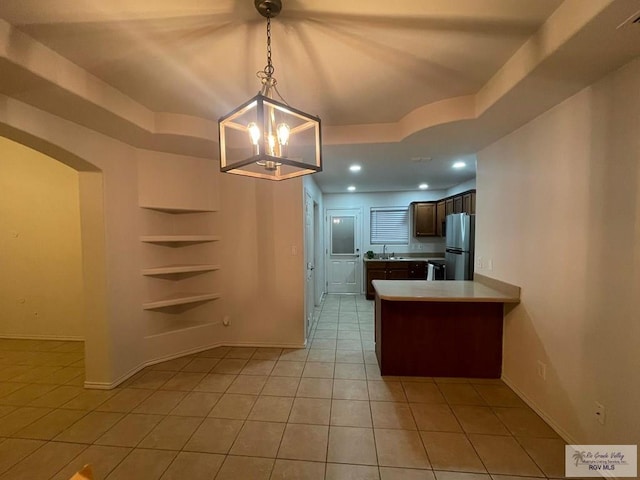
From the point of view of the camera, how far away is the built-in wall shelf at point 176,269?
3.08 m

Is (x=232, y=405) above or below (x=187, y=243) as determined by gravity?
below

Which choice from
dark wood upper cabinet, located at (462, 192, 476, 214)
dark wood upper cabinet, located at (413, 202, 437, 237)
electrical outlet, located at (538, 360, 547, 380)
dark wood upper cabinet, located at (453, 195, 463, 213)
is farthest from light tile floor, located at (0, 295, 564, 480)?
dark wood upper cabinet, located at (413, 202, 437, 237)

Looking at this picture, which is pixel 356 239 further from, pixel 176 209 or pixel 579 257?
pixel 579 257

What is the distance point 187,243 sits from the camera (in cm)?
353

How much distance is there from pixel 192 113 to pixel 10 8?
4.15 feet

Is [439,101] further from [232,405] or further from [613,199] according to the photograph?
[232,405]

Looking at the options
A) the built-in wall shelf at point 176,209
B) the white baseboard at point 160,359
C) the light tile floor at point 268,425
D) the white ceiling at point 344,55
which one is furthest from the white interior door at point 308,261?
the white ceiling at point 344,55

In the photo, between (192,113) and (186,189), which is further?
(186,189)

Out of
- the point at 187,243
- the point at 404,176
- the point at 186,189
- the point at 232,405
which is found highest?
the point at 404,176

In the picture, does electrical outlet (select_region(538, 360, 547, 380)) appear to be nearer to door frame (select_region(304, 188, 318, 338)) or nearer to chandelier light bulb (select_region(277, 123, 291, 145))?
door frame (select_region(304, 188, 318, 338))

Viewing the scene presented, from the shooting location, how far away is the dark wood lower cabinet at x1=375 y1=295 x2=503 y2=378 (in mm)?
2770

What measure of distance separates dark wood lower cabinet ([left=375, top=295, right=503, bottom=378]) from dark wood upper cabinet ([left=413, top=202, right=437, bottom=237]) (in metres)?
3.37

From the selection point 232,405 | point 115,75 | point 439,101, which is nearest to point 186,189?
point 115,75

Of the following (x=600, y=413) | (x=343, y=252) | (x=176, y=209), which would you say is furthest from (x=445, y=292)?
(x=343, y=252)
